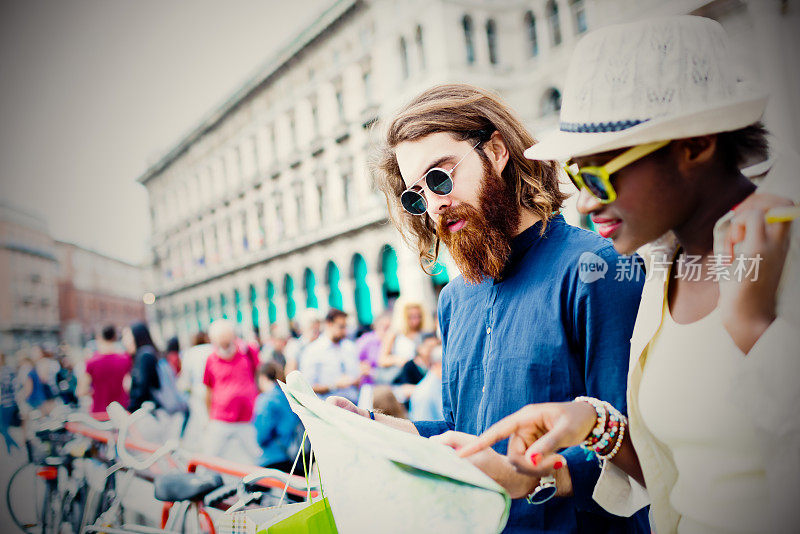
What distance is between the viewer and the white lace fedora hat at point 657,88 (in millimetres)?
923

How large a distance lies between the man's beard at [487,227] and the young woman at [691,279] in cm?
44

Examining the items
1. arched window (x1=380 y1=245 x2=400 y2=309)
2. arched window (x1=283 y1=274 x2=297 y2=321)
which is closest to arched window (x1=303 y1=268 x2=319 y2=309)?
arched window (x1=283 y1=274 x2=297 y2=321)

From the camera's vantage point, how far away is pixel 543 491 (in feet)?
3.96

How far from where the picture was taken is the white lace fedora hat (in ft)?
3.03

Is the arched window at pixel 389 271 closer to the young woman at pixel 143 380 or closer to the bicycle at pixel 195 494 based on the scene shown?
the young woman at pixel 143 380

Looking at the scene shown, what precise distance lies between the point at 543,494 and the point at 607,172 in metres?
0.70

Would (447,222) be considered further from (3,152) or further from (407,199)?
(3,152)

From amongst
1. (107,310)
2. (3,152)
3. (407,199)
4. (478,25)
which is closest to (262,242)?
(478,25)

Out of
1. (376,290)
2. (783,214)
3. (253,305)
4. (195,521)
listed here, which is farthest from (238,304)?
(783,214)

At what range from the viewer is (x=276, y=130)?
27.9 metres

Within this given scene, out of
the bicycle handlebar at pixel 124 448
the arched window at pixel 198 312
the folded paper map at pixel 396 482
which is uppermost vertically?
the arched window at pixel 198 312

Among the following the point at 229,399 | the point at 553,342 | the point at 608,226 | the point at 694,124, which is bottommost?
the point at 229,399

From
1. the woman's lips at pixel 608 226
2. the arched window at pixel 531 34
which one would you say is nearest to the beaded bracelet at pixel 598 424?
the woman's lips at pixel 608 226

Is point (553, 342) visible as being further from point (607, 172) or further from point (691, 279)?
point (607, 172)
